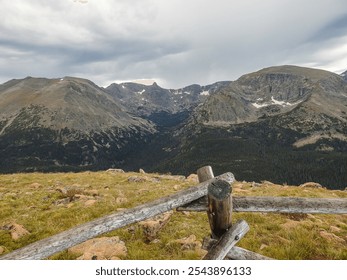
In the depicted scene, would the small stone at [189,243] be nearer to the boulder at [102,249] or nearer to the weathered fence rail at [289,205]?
the boulder at [102,249]

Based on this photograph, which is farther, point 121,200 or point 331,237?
point 121,200

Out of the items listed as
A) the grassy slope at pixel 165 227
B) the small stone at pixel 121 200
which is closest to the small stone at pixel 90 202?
the grassy slope at pixel 165 227

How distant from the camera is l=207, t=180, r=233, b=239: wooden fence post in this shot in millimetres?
7498

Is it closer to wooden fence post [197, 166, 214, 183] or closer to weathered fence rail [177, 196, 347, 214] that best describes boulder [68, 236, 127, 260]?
wooden fence post [197, 166, 214, 183]

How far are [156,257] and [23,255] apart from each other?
5.30 metres

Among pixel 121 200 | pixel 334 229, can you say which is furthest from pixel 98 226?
pixel 121 200

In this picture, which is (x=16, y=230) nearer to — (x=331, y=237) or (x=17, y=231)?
(x=17, y=231)

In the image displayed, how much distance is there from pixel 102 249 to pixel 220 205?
17.1 ft

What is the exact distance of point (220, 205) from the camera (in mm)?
7523

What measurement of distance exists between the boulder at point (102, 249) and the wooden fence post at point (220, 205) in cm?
403

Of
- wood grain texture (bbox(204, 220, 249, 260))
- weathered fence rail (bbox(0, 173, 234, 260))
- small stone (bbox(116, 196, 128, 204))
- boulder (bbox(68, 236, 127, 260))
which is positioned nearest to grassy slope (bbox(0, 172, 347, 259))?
small stone (bbox(116, 196, 128, 204))

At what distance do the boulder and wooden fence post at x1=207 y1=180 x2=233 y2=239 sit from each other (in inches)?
159

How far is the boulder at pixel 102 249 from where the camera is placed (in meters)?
10.3
